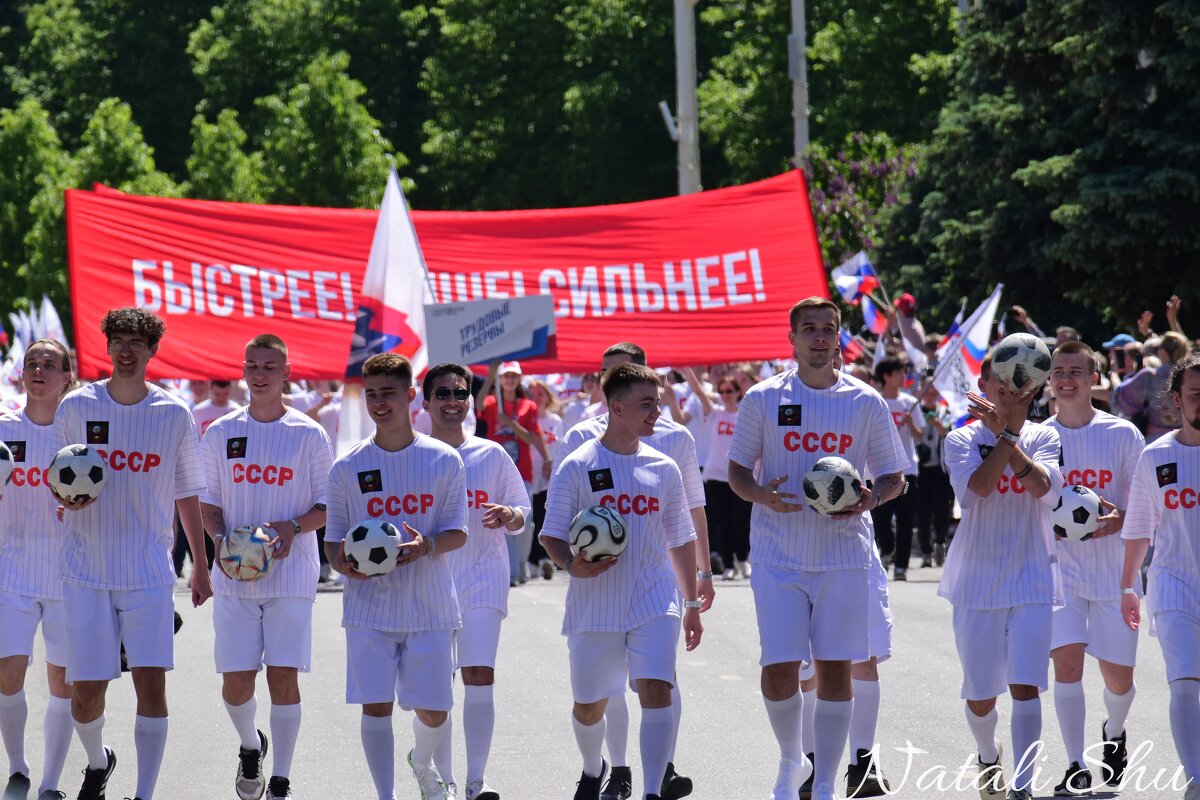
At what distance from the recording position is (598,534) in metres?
7.45

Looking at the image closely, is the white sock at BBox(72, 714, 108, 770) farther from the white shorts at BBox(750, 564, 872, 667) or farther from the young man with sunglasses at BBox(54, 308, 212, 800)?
the white shorts at BBox(750, 564, 872, 667)

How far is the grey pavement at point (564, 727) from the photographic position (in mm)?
8586

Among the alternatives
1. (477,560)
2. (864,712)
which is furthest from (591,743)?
(864,712)

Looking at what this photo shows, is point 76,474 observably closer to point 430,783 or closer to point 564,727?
point 430,783

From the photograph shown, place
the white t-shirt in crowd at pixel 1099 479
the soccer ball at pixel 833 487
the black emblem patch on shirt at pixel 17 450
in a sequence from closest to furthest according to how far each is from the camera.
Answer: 1. the soccer ball at pixel 833 487
2. the black emblem patch on shirt at pixel 17 450
3. the white t-shirt in crowd at pixel 1099 479

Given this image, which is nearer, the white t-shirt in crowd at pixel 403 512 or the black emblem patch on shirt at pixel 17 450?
the white t-shirt in crowd at pixel 403 512

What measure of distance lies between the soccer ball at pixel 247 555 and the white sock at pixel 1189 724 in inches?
146

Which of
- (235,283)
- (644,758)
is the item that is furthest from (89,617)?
(235,283)

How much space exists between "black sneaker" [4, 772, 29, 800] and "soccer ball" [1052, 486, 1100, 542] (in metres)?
4.55

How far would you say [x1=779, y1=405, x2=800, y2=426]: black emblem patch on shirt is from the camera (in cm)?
793

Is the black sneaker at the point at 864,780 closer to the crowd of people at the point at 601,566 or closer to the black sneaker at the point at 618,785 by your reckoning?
the crowd of people at the point at 601,566

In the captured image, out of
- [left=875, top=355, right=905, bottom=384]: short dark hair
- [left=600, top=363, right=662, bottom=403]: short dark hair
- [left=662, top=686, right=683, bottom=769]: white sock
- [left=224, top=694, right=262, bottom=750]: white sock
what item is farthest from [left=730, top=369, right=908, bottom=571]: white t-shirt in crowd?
[left=875, top=355, right=905, bottom=384]: short dark hair

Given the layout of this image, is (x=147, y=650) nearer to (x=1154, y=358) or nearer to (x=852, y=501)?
(x=852, y=501)

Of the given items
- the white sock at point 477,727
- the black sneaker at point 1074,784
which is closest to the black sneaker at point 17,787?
the white sock at point 477,727
